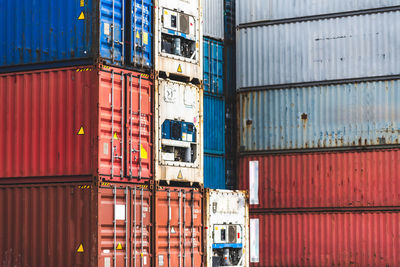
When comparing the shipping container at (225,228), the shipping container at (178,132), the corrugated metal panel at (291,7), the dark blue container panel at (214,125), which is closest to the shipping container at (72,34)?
the shipping container at (178,132)

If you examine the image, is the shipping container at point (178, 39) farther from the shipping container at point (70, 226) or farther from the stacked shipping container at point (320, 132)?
the stacked shipping container at point (320, 132)

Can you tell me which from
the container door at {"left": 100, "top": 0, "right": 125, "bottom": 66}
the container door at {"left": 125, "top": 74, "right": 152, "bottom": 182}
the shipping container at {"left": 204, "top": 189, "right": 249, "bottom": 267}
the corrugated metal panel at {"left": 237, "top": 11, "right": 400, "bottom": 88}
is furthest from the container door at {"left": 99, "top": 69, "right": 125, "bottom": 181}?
the corrugated metal panel at {"left": 237, "top": 11, "right": 400, "bottom": 88}

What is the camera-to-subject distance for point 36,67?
21.3 m

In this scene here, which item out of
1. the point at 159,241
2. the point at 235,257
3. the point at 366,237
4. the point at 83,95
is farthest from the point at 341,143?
the point at 83,95

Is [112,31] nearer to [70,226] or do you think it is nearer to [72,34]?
[72,34]

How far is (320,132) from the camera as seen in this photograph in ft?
99.7

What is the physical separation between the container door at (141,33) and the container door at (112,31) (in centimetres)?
40

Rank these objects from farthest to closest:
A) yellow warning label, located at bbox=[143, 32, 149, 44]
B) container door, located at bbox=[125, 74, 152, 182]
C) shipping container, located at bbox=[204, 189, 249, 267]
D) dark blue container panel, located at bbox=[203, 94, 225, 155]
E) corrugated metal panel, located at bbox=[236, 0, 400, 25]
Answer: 1. dark blue container panel, located at bbox=[203, 94, 225, 155]
2. corrugated metal panel, located at bbox=[236, 0, 400, 25]
3. shipping container, located at bbox=[204, 189, 249, 267]
4. yellow warning label, located at bbox=[143, 32, 149, 44]
5. container door, located at bbox=[125, 74, 152, 182]

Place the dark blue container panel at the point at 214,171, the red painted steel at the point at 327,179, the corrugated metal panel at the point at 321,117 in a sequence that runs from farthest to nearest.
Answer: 1. the dark blue container panel at the point at 214,171
2. the corrugated metal panel at the point at 321,117
3. the red painted steel at the point at 327,179

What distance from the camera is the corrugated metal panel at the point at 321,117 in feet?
96.9

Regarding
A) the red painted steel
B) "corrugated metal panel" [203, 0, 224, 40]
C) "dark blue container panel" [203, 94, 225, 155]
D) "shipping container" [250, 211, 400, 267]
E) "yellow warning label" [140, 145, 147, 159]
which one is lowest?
"shipping container" [250, 211, 400, 267]

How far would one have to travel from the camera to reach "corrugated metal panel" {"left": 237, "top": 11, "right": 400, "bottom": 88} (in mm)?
29750

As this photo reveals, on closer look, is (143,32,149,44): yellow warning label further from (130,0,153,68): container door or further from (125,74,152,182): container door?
(125,74,152,182): container door

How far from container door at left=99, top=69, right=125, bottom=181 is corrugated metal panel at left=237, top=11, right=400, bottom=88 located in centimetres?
1169
